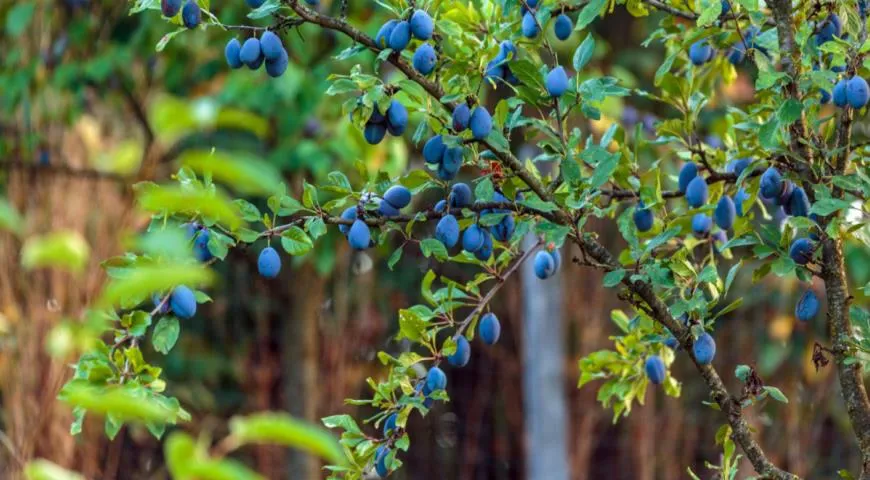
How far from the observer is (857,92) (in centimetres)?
118

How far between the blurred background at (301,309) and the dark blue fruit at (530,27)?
3.84 feet

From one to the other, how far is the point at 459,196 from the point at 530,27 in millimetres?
214

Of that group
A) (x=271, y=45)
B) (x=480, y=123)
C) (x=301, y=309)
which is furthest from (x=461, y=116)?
(x=301, y=309)

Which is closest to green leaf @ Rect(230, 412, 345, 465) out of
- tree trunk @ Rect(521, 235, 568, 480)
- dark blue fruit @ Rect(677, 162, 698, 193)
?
dark blue fruit @ Rect(677, 162, 698, 193)

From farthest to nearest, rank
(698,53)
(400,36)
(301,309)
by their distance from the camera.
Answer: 1. (301,309)
2. (698,53)
3. (400,36)

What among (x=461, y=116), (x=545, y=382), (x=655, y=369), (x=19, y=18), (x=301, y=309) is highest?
(x=461, y=116)

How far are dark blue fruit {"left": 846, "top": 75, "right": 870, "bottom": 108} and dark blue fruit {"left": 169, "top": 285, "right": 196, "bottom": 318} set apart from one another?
28.5 inches

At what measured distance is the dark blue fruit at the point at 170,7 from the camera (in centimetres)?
114

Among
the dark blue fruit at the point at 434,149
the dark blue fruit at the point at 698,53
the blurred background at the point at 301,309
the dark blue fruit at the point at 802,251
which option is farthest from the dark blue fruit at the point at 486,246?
the blurred background at the point at 301,309

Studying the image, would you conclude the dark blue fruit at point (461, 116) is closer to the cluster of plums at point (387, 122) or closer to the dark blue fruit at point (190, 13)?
the cluster of plums at point (387, 122)

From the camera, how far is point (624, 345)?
1.51 metres

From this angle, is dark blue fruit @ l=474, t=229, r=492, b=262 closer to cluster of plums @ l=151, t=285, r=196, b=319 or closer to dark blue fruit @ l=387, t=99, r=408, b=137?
dark blue fruit @ l=387, t=99, r=408, b=137

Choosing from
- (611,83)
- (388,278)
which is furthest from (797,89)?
(388,278)

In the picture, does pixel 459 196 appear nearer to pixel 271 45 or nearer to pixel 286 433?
pixel 271 45
